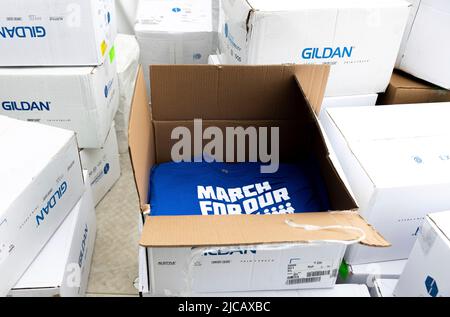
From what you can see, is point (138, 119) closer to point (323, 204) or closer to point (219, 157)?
point (219, 157)

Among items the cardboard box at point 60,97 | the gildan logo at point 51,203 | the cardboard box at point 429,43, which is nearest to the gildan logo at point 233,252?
the gildan logo at point 51,203

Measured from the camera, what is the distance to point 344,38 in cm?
118

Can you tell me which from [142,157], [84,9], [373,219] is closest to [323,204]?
[373,219]

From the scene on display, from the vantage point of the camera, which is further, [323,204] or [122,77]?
[122,77]

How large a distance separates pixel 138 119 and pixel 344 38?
65 centimetres

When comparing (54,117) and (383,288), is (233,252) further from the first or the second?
(54,117)

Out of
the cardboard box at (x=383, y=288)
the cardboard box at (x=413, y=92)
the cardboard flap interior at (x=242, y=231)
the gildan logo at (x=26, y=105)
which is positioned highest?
the cardboard flap interior at (x=242, y=231)

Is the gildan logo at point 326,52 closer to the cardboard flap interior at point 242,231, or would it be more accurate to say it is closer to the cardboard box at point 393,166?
the cardboard box at point 393,166

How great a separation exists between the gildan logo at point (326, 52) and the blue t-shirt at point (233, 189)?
12.3 inches

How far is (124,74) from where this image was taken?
5.53ft

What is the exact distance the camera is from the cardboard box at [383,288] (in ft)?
3.27

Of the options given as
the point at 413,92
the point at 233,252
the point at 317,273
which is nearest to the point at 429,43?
the point at 413,92

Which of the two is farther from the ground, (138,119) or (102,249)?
(138,119)

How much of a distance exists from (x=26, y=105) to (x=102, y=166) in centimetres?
39
